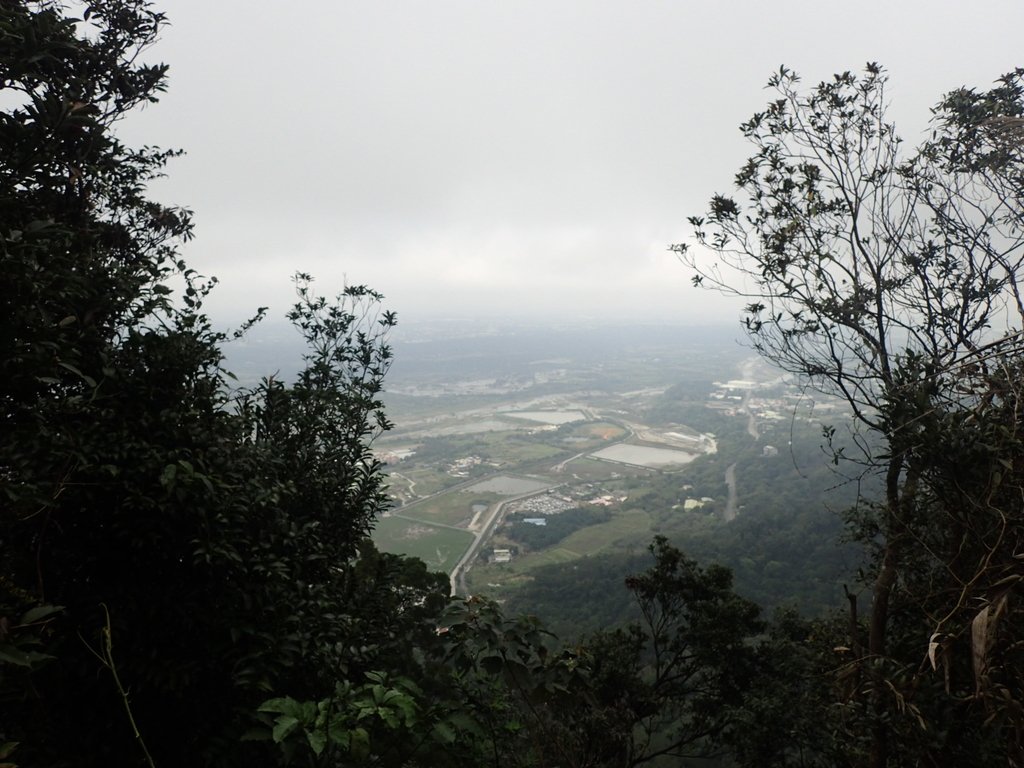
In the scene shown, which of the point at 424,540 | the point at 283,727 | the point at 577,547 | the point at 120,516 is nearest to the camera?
the point at 283,727

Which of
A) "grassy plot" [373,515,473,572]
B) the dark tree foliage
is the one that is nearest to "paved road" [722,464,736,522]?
"grassy plot" [373,515,473,572]

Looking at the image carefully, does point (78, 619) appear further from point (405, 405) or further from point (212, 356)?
point (405, 405)

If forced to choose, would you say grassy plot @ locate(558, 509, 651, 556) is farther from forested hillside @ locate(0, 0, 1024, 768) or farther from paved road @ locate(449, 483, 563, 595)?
forested hillside @ locate(0, 0, 1024, 768)

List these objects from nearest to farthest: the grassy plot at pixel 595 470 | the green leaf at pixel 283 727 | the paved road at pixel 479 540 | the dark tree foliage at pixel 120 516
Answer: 1. the green leaf at pixel 283 727
2. the dark tree foliage at pixel 120 516
3. the paved road at pixel 479 540
4. the grassy plot at pixel 595 470

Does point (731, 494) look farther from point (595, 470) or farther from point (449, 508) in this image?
point (449, 508)

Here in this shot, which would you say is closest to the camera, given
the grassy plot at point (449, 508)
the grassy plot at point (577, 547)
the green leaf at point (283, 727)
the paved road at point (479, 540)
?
the green leaf at point (283, 727)

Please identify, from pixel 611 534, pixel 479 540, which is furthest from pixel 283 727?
pixel 611 534

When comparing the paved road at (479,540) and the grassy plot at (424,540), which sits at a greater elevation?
the grassy plot at (424,540)

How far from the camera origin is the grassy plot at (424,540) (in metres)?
22.9

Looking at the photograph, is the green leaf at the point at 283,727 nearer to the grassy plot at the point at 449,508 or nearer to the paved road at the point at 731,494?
the grassy plot at the point at 449,508

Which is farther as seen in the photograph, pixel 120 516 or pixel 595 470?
pixel 595 470

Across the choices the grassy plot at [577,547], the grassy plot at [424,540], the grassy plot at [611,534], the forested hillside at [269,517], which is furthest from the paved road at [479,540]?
the forested hillside at [269,517]

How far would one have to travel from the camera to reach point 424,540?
1000 inches

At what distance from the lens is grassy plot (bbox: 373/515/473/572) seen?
22906mm
